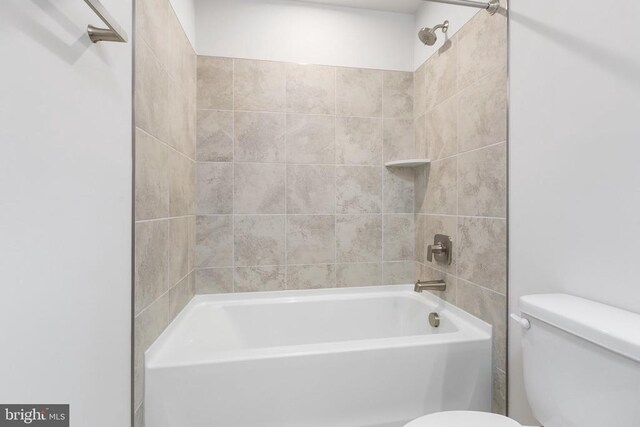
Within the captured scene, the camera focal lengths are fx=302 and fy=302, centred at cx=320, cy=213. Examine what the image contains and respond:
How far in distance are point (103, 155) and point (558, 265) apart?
1.41 metres

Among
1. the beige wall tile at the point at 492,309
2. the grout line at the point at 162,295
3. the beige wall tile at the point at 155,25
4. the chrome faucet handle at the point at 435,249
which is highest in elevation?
the beige wall tile at the point at 155,25

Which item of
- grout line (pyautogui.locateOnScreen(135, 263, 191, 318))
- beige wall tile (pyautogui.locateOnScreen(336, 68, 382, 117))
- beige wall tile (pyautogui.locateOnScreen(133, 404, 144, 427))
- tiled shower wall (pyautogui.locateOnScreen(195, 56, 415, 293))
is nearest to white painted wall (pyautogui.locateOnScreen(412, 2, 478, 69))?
tiled shower wall (pyautogui.locateOnScreen(195, 56, 415, 293))

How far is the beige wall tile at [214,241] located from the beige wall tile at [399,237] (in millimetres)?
968

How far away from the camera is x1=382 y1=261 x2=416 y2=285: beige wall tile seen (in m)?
1.95

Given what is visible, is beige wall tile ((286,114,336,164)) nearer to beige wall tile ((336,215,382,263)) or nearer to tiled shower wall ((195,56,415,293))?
tiled shower wall ((195,56,415,293))

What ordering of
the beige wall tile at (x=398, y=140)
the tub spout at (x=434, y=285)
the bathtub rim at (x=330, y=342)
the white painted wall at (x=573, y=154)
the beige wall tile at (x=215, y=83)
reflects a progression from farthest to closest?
the beige wall tile at (x=398, y=140) → the beige wall tile at (x=215, y=83) → the tub spout at (x=434, y=285) → the bathtub rim at (x=330, y=342) → the white painted wall at (x=573, y=154)

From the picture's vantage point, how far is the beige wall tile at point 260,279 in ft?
5.89

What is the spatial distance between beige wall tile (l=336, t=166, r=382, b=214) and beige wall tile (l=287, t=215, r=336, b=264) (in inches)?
5.2

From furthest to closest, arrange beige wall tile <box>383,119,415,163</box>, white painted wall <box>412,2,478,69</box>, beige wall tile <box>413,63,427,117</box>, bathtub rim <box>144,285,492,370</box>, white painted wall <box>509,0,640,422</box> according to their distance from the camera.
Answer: beige wall tile <box>383,119,415,163</box>
beige wall tile <box>413,63,427,117</box>
white painted wall <box>412,2,478,69</box>
bathtub rim <box>144,285,492,370</box>
white painted wall <box>509,0,640,422</box>

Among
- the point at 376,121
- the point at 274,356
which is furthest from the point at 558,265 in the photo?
the point at 376,121

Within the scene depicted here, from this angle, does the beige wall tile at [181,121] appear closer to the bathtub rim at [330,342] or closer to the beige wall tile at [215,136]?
the beige wall tile at [215,136]

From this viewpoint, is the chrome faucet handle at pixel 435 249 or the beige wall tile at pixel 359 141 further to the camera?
the beige wall tile at pixel 359 141

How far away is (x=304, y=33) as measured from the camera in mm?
1830

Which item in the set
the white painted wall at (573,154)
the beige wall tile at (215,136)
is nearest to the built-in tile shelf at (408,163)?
the white painted wall at (573,154)
